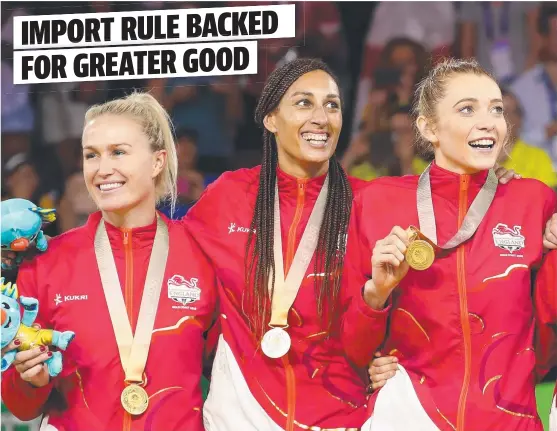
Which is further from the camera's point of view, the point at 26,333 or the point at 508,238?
the point at 26,333

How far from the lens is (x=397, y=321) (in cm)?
358

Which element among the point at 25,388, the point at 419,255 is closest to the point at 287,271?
the point at 419,255

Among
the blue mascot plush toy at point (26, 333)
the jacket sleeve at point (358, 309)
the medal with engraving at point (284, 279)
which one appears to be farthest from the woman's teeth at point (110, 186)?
the jacket sleeve at point (358, 309)

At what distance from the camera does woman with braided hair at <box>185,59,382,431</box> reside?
3.68m

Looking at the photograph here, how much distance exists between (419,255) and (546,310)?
585 millimetres

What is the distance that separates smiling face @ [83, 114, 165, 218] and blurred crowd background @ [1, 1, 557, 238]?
0.29 metres

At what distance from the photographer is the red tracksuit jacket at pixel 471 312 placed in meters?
3.43

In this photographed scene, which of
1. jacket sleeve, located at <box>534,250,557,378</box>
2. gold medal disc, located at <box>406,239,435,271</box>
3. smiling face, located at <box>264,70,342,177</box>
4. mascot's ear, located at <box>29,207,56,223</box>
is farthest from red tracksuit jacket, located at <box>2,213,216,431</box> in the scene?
jacket sleeve, located at <box>534,250,557,378</box>

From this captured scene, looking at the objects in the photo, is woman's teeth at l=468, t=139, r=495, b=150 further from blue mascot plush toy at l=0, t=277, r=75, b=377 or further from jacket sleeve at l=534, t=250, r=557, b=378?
blue mascot plush toy at l=0, t=277, r=75, b=377

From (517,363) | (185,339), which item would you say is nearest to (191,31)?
(185,339)

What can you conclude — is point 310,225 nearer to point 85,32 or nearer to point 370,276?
point 370,276

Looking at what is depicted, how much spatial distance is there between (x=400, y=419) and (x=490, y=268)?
642mm

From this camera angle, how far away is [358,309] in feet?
11.5

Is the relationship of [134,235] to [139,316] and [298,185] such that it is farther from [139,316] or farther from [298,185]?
[298,185]
